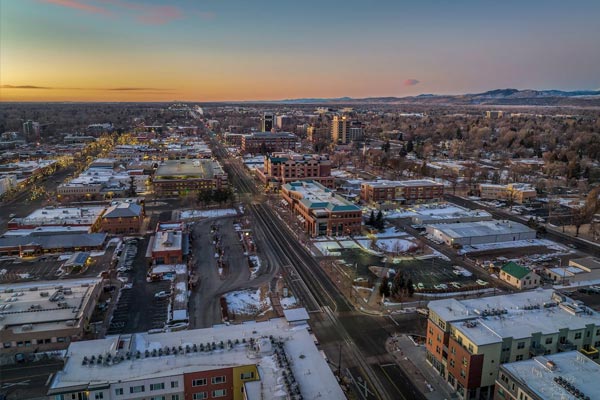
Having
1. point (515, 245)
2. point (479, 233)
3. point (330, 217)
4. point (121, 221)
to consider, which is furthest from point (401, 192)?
point (121, 221)

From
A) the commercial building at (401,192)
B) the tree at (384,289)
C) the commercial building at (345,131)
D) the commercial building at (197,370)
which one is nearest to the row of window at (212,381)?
the commercial building at (197,370)

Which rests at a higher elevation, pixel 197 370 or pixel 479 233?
A: pixel 197 370

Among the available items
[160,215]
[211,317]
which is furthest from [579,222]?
[160,215]

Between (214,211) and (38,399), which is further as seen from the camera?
(214,211)

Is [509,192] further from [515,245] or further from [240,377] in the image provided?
[240,377]

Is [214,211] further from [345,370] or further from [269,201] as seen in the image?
[345,370]

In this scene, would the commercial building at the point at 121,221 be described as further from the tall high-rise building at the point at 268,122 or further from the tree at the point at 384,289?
the tall high-rise building at the point at 268,122
